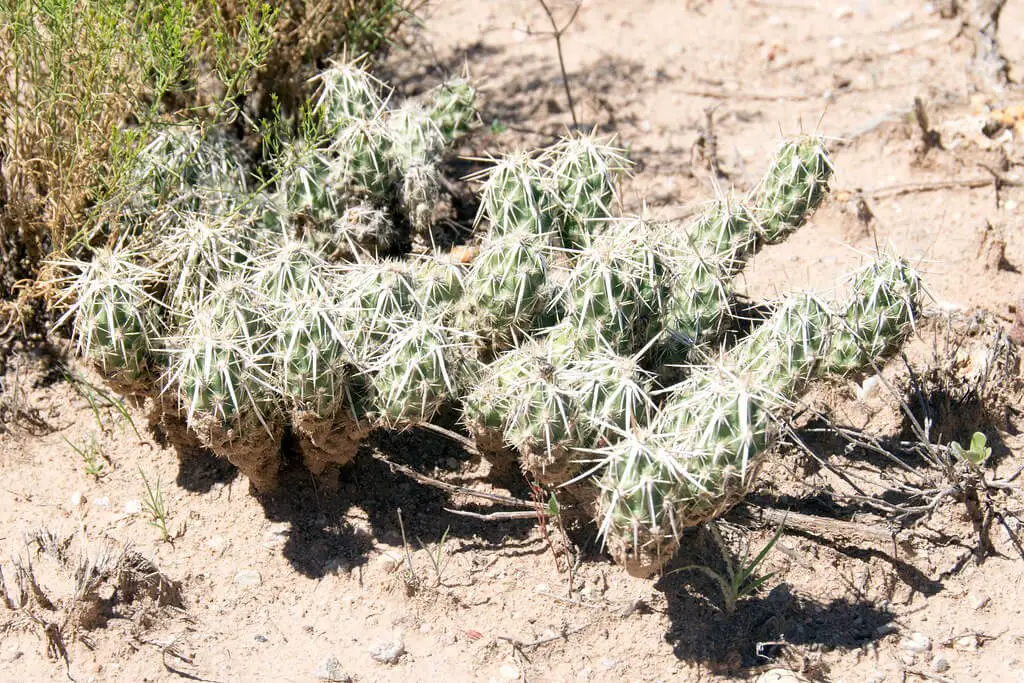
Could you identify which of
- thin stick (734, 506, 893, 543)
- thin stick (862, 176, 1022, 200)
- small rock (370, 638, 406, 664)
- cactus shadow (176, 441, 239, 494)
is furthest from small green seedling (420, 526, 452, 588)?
thin stick (862, 176, 1022, 200)

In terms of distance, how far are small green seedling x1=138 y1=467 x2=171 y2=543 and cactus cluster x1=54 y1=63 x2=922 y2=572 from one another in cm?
30

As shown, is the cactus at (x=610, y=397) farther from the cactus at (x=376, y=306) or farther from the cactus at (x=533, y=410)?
the cactus at (x=376, y=306)

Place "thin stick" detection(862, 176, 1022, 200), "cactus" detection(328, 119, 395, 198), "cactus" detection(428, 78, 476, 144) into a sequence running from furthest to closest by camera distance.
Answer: "thin stick" detection(862, 176, 1022, 200) < "cactus" detection(428, 78, 476, 144) < "cactus" detection(328, 119, 395, 198)

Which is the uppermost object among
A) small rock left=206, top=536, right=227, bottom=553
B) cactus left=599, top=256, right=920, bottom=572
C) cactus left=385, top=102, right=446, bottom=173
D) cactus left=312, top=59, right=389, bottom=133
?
cactus left=312, top=59, right=389, bottom=133

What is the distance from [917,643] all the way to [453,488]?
5.69ft

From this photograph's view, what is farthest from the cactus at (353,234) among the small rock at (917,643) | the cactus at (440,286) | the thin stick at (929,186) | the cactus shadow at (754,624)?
the thin stick at (929,186)

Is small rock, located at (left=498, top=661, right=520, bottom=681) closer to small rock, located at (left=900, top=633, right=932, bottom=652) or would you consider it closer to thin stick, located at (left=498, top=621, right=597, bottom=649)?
thin stick, located at (left=498, top=621, right=597, bottom=649)

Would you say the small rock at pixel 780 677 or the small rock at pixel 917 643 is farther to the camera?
the small rock at pixel 917 643

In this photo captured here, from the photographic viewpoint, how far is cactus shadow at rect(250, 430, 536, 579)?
12.3ft

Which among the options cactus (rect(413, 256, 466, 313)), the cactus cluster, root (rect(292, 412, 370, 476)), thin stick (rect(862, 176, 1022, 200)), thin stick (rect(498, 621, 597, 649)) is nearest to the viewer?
the cactus cluster

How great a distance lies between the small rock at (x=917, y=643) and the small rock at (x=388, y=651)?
1761 millimetres

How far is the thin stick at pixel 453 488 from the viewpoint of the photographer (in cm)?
366

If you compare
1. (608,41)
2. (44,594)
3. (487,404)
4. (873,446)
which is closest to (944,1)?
(608,41)

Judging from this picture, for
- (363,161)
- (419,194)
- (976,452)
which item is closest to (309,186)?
(363,161)
